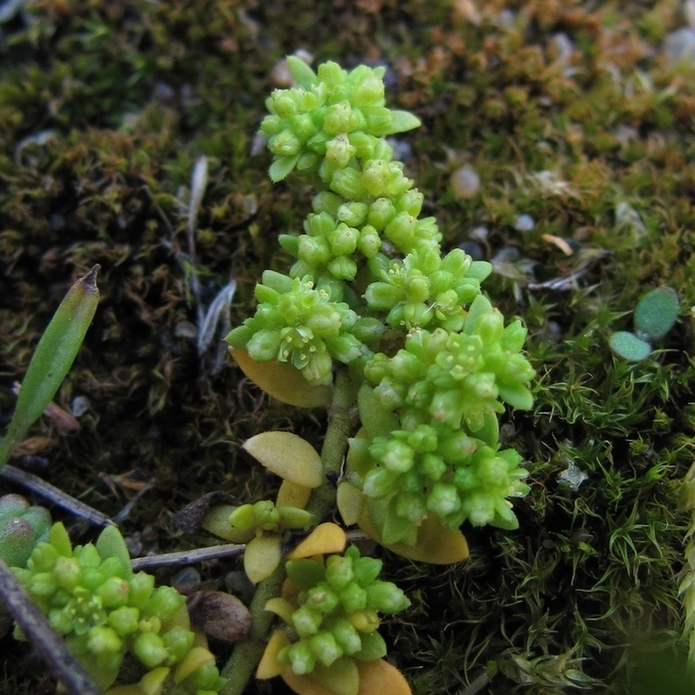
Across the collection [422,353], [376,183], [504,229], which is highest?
[376,183]

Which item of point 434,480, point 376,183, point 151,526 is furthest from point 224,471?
point 376,183

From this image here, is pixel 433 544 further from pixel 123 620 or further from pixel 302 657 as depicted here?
pixel 123 620

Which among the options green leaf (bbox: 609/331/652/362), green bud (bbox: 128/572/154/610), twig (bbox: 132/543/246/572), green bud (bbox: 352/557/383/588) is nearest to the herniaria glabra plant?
green bud (bbox: 352/557/383/588)

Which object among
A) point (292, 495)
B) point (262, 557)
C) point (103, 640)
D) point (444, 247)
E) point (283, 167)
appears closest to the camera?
point (103, 640)

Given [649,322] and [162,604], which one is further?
[649,322]

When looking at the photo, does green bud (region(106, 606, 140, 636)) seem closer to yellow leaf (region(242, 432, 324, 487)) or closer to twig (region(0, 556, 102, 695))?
twig (region(0, 556, 102, 695))

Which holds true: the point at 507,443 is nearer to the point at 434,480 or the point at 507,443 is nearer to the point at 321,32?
the point at 434,480

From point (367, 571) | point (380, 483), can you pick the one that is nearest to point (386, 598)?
point (367, 571)
